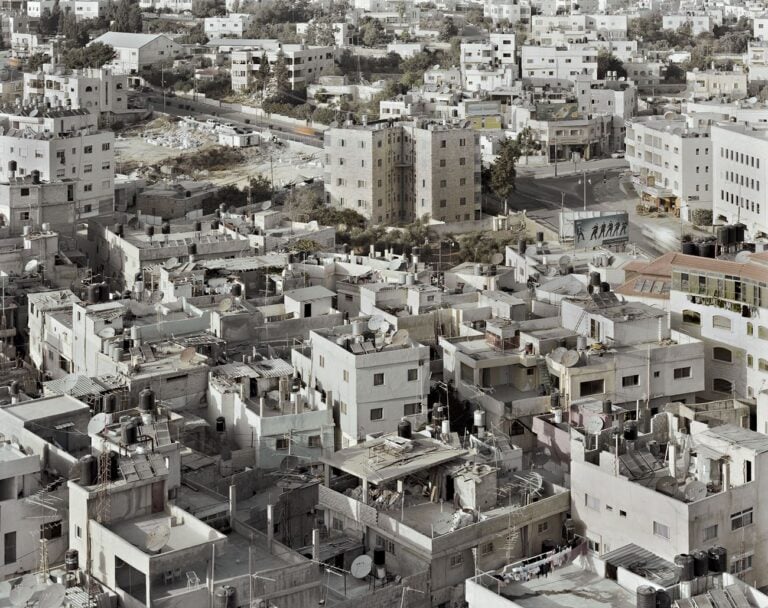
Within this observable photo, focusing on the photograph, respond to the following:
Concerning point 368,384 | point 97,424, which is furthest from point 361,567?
point 368,384

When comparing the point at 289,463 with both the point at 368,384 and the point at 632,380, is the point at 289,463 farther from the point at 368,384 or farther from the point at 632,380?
the point at 632,380

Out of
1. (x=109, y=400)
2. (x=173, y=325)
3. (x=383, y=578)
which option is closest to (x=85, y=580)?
(x=383, y=578)

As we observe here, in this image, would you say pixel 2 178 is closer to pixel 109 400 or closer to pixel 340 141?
pixel 340 141

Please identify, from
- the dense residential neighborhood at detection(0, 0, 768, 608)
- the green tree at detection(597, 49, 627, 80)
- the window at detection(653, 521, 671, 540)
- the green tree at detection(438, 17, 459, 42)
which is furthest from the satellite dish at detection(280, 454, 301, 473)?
the green tree at detection(438, 17, 459, 42)

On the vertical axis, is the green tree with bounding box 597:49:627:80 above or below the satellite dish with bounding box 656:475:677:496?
above

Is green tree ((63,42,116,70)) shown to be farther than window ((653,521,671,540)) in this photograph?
Yes

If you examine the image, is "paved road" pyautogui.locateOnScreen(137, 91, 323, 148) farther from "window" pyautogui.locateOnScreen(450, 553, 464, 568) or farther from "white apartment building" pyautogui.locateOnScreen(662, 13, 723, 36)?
"window" pyautogui.locateOnScreen(450, 553, 464, 568)
